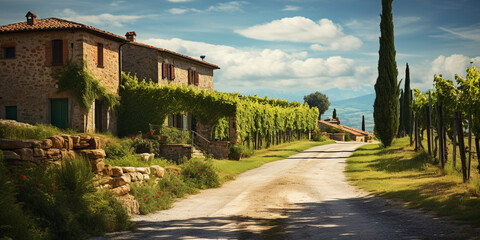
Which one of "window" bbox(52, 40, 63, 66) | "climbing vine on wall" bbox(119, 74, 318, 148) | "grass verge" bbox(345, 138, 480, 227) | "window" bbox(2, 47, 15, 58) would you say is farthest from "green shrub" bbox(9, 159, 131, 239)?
"window" bbox(2, 47, 15, 58)

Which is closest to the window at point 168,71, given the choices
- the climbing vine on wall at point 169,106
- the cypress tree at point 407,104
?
the climbing vine on wall at point 169,106

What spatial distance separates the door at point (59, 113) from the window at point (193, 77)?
13.9 meters

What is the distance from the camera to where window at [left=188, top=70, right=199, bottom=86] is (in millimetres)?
39925

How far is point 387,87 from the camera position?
34531 millimetres

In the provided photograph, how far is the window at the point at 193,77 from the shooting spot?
39.9 metres

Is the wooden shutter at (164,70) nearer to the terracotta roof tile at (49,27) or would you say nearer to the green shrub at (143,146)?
the terracotta roof tile at (49,27)

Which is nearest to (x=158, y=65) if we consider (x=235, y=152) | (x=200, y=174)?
(x=235, y=152)

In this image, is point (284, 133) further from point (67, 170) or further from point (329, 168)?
point (67, 170)

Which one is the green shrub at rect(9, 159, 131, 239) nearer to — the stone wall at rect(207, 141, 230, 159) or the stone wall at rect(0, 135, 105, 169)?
the stone wall at rect(0, 135, 105, 169)

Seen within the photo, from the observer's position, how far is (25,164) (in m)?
10.2

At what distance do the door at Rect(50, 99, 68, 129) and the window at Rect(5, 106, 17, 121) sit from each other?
2637mm

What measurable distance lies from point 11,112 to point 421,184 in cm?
2585

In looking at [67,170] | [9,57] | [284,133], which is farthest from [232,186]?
[284,133]

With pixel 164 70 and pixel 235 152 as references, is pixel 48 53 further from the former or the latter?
pixel 235 152
